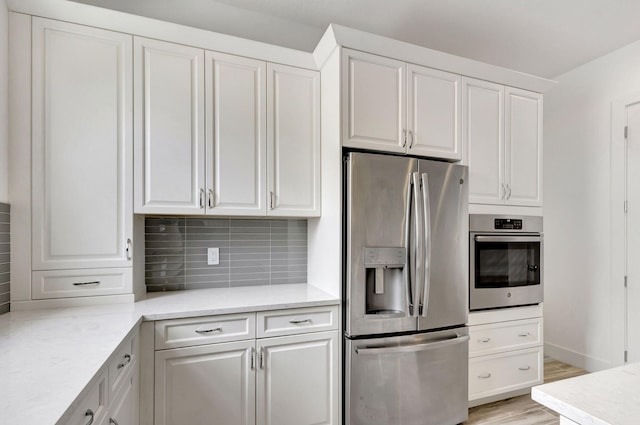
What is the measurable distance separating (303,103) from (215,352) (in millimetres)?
1599

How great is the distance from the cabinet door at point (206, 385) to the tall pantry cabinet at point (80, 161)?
0.54m

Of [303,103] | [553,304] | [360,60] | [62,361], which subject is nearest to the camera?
[62,361]

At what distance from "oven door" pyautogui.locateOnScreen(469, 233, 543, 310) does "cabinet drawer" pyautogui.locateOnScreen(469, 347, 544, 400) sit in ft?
1.26

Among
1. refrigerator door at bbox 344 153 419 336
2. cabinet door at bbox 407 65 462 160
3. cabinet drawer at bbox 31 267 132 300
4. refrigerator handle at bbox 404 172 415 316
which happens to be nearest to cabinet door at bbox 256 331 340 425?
refrigerator door at bbox 344 153 419 336

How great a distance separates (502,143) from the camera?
2.42m

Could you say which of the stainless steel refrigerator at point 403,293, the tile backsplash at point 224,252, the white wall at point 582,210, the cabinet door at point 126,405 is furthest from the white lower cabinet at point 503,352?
the cabinet door at point 126,405

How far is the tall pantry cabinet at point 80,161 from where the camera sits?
5.42 feet

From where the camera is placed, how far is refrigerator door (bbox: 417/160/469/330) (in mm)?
1965

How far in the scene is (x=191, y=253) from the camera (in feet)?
7.23

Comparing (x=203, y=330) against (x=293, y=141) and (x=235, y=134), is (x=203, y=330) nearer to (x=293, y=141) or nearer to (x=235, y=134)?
(x=235, y=134)

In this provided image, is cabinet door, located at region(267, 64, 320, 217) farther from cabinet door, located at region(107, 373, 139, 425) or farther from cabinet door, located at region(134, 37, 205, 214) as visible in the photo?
cabinet door, located at region(107, 373, 139, 425)

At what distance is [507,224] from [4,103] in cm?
309

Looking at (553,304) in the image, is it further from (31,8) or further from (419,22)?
(31,8)

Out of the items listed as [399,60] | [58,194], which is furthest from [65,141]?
[399,60]
